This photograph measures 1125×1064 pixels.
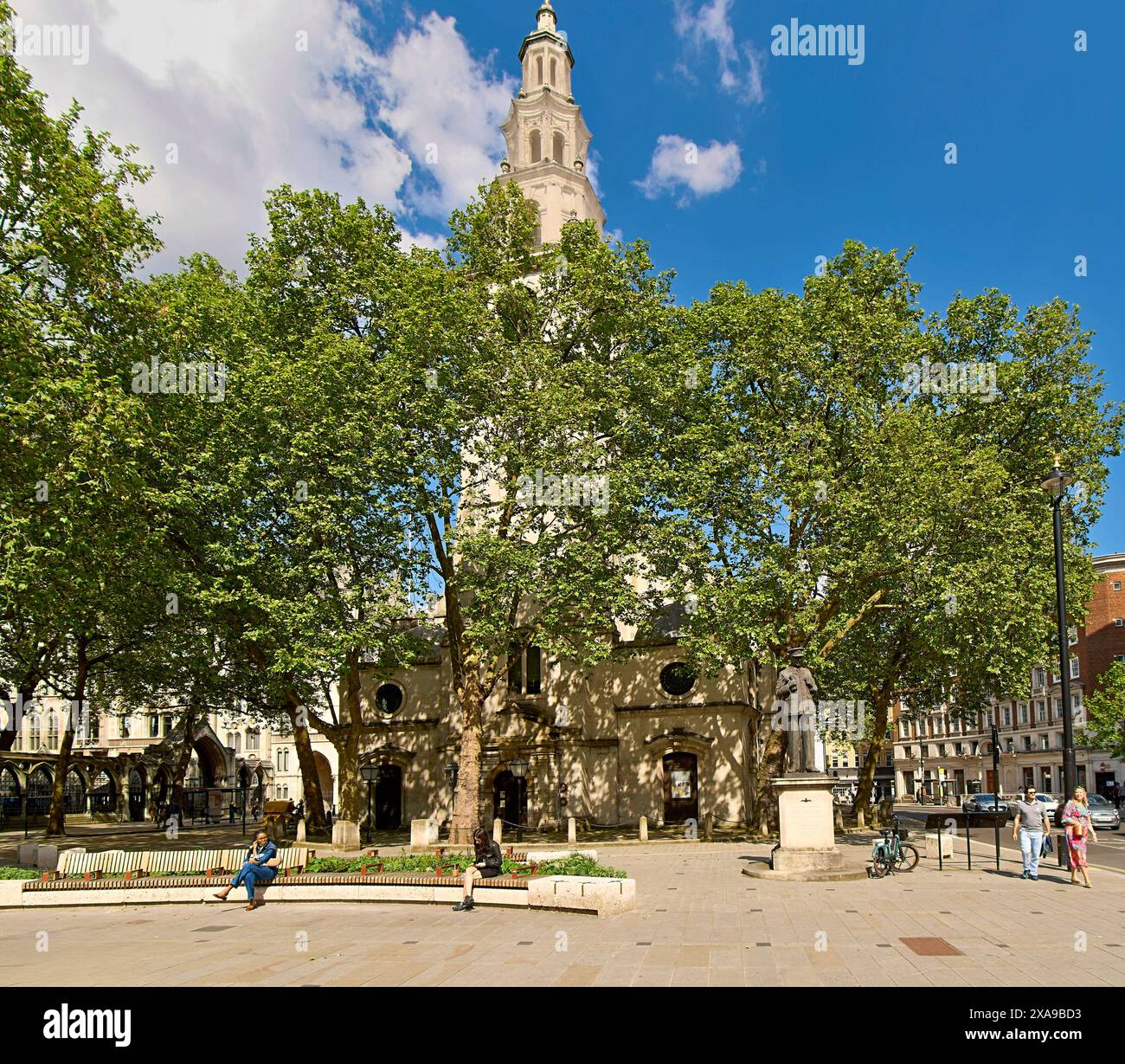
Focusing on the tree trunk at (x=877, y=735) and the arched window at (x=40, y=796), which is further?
the arched window at (x=40, y=796)

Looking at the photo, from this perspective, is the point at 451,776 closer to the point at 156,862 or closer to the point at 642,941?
the point at 156,862

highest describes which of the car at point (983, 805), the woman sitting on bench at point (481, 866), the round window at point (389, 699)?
the round window at point (389, 699)

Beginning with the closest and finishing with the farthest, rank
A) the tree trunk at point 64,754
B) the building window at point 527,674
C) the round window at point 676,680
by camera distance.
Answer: the tree trunk at point 64,754 → the round window at point 676,680 → the building window at point 527,674

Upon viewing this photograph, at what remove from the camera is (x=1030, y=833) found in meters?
19.0

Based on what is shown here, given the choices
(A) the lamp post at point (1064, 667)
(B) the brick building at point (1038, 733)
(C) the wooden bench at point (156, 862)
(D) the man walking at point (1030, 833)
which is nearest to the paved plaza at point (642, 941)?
(D) the man walking at point (1030, 833)

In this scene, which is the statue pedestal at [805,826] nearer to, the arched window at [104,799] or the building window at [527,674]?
the building window at [527,674]

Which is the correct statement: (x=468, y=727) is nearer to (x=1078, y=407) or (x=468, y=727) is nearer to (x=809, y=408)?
(x=809, y=408)

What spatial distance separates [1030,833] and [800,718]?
17.0 feet

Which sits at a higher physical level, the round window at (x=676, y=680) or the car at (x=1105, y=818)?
the round window at (x=676, y=680)

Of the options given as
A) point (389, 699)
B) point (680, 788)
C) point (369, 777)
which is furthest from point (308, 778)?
point (680, 788)

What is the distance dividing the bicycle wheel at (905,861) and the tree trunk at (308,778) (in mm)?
20509

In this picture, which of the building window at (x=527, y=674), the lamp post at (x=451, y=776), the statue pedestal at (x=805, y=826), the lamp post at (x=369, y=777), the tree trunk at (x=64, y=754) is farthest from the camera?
the building window at (x=527, y=674)

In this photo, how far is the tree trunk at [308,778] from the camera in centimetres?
3222

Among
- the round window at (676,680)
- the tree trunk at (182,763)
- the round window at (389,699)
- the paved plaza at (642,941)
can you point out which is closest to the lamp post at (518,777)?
the round window at (389,699)
